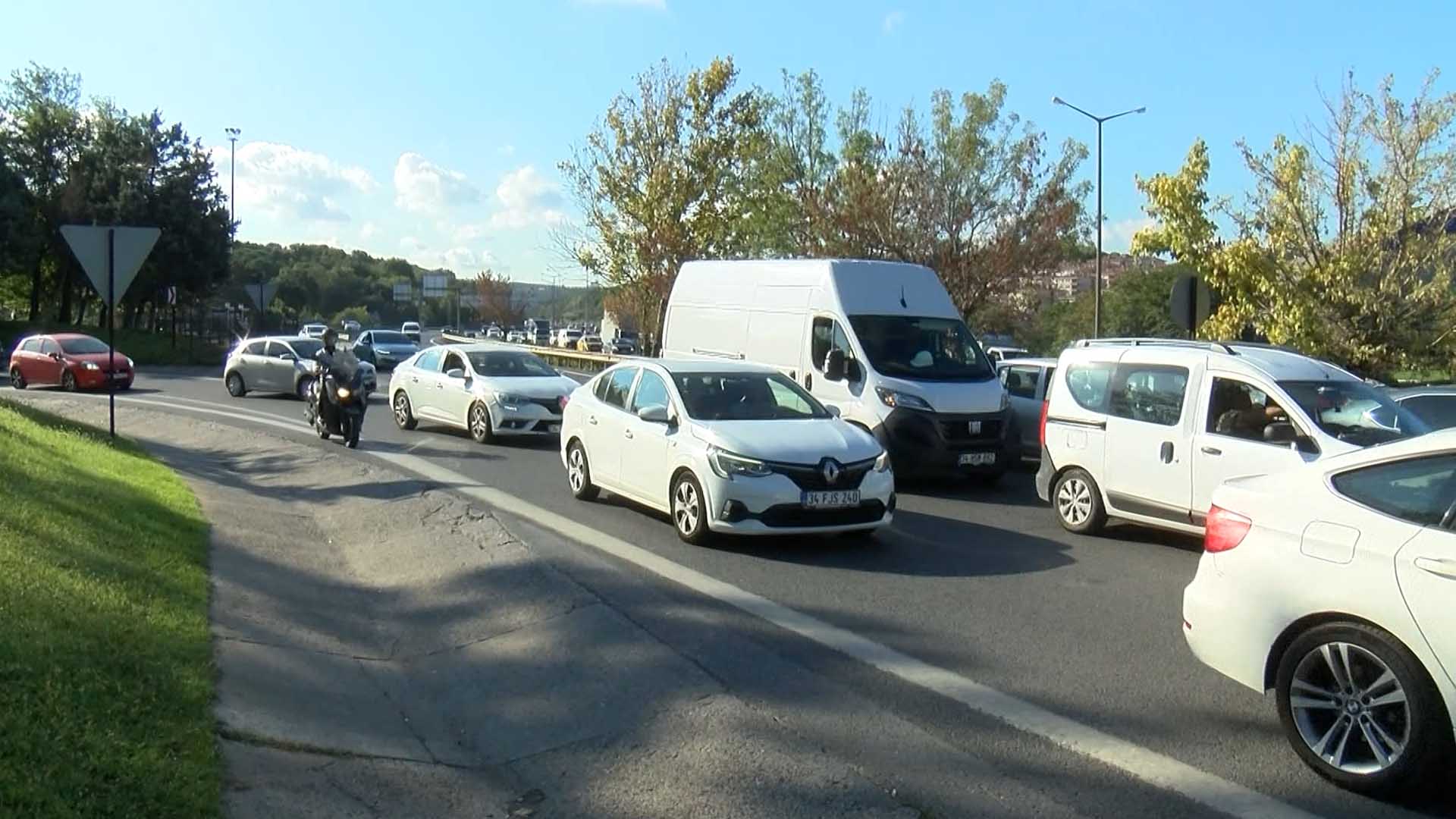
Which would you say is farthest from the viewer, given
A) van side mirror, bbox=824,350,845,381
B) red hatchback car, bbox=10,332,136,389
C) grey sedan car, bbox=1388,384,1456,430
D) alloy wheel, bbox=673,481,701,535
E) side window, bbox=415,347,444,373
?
red hatchback car, bbox=10,332,136,389

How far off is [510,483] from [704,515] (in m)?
4.47

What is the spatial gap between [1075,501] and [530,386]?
960cm

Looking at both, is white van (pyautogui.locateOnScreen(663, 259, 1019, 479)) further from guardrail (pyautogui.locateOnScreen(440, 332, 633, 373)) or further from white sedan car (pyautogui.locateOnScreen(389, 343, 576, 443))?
guardrail (pyautogui.locateOnScreen(440, 332, 633, 373))

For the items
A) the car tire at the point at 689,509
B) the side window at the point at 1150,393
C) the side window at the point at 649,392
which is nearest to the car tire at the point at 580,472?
the side window at the point at 649,392

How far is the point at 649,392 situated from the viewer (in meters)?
11.7

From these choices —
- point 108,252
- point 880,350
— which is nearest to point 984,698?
point 880,350

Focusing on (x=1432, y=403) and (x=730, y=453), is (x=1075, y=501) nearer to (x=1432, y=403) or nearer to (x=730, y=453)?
(x=730, y=453)

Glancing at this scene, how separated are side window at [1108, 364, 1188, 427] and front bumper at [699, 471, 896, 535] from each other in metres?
2.55

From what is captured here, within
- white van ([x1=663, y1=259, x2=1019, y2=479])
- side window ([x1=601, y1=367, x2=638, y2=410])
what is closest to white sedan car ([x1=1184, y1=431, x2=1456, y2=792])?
side window ([x1=601, y1=367, x2=638, y2=410])

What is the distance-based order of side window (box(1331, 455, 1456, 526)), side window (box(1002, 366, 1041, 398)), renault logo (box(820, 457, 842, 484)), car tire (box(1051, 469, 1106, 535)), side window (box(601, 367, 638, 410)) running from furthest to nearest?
1. side window (box(1002, 366, 1041, 398))
2. side window (box(601, 367, 638, 410))
3. car tire (box(1051, 469, 1106, 535))
4. renault logo (box(820, 457, 842, 484))
5. side window (box(1331, 455, 1456, 526))

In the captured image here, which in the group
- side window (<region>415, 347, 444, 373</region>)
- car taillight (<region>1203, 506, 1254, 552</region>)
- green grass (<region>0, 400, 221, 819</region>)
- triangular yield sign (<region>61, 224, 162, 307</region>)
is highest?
triangular yield sign (<region>61, 224, 162, 307</region>)

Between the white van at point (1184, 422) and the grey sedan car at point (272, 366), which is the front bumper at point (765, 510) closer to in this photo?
the white van at point (1184, 422)

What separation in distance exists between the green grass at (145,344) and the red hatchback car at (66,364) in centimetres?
1246

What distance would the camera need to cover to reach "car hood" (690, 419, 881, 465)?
1008 centimetres
